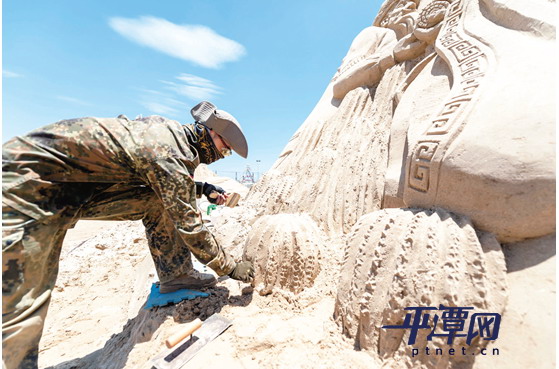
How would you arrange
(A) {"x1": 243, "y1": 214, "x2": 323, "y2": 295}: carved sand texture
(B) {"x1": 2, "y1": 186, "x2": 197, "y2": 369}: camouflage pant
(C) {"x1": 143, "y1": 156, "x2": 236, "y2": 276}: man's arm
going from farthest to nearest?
1. (A) {"x1": 243, "y1": 214, "x2": 323, "y2": 295}: carved sand texture
2. (C) {"x1": 143, "y1": 156, "x2": 236, "y2": 276}: man's arm
3. (B) {"x1": 2, "y1": 186, "x2": 197, "y2": 369}: camouflage pant

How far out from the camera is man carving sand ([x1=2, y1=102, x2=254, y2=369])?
124cm

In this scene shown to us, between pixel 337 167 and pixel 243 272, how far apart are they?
54.6 inches

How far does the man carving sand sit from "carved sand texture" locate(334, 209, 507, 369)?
873 mm

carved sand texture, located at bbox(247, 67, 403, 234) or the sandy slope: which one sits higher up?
carved sand texture, located at bbox(247, 67, 403, 234)

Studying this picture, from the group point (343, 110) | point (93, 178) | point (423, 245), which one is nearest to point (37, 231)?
point (93, 178)

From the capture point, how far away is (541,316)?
939 mm

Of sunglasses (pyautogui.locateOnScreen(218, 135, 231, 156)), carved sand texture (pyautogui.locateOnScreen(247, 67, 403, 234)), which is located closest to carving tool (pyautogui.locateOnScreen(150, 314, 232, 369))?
sunglasses (pyautogui.locateOnScreen(218, 135, 231, 156))

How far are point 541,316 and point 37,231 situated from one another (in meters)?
2.15

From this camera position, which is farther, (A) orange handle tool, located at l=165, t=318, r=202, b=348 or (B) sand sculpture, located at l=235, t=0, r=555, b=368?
(A) orange handle tool, located at l=165, t=318, r=202, b=348

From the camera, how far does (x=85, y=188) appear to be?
158 centimetres

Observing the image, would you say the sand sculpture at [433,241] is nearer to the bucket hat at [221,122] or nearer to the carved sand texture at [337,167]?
the carved sand texture at [337,167]

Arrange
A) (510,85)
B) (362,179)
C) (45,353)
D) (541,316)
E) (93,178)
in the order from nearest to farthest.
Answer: (541,316) → (510,85) → (93,178) → (45,353) → (362,179)

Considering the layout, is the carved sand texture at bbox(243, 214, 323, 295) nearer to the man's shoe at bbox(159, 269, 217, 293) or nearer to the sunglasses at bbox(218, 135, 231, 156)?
the man's shoe at bbox(159, 269, 217, 293)

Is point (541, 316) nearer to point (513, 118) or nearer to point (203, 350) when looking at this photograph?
point (513, 118)
